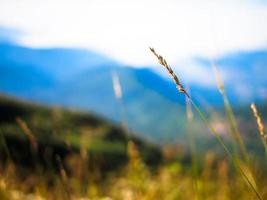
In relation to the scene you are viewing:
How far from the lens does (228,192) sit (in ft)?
12.8

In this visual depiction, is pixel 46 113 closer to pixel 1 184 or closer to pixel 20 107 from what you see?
pixel 20 107

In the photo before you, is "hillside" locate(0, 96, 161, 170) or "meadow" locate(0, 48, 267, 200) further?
"hillside" locate(0, 96, 161, 170)

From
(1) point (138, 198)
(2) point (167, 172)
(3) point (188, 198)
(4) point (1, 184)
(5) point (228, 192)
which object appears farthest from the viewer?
(2) point (167, 172)

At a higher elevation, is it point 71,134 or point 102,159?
point 102,159

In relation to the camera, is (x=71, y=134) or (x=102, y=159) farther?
(x=71, y=134)

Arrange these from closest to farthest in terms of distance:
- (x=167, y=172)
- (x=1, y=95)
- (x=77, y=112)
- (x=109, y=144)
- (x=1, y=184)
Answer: (x=1, y=184)
(x=167, y=172)
(x=1, y=95)
(x=109, y=144)
(x=77, y=112)

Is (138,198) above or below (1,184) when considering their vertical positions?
below

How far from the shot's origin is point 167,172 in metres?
5.26

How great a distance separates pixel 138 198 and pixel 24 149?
2770 centimetres

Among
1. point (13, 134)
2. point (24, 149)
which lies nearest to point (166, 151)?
point (24, 149)

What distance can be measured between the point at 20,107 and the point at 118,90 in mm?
45427

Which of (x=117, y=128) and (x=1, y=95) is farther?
(x=117, y=128)

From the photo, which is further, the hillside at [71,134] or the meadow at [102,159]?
the hillside at [71,134]

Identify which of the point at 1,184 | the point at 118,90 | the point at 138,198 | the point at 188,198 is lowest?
the point at 188,198
